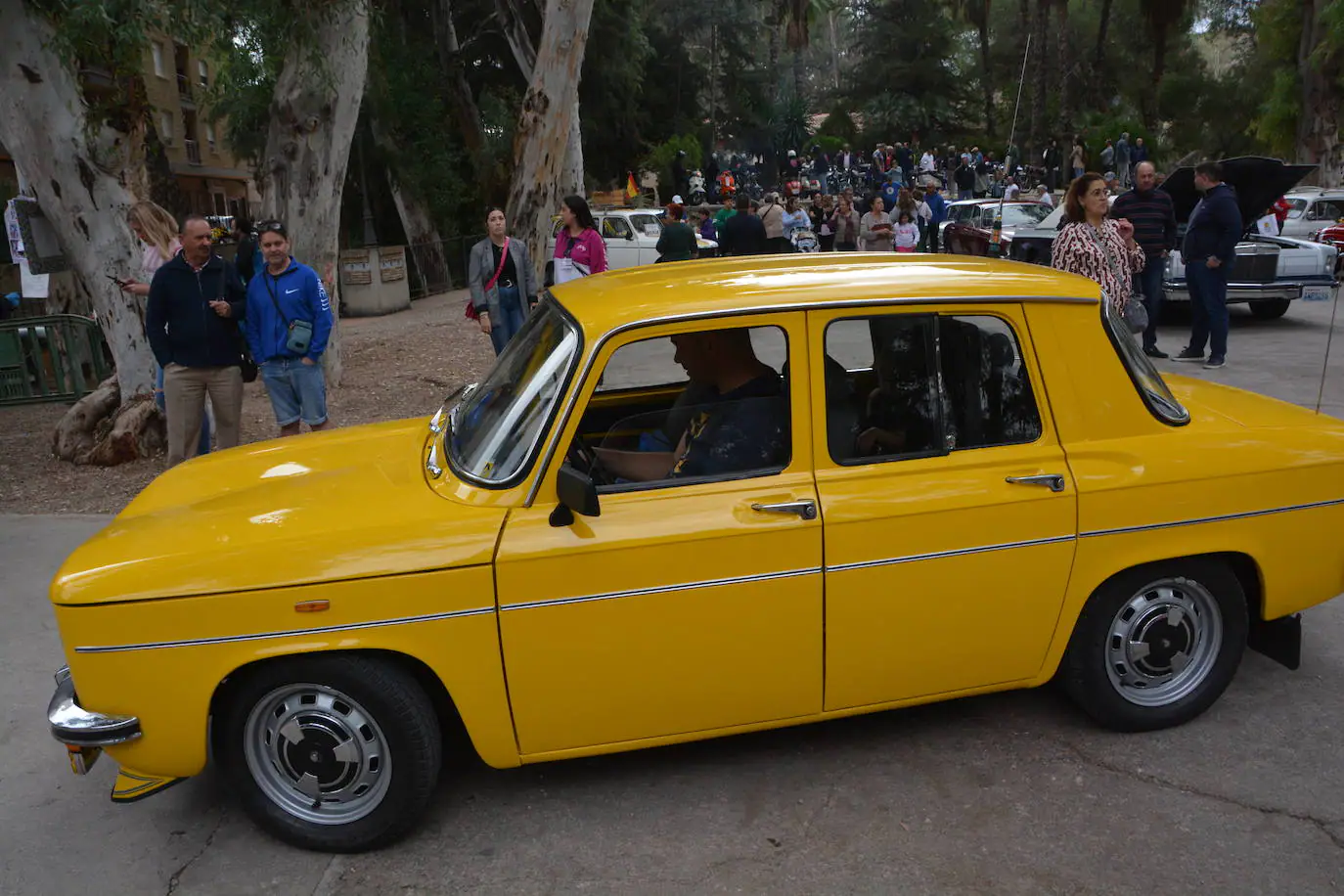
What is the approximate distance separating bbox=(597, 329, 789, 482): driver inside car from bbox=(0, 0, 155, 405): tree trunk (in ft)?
22.6

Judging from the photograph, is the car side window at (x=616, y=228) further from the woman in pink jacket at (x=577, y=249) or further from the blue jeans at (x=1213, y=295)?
the blue jeans at (x=1213, y=295)

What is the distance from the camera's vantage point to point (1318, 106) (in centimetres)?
3406

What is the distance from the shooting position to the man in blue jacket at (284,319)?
22.4 feet

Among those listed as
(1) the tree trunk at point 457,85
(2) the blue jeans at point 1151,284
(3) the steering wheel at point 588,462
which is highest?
(1) the tree trunk at point 457,85

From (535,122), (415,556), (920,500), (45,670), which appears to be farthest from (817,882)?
(535,122)

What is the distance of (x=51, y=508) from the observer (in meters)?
8.08

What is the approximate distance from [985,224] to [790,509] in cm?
1767

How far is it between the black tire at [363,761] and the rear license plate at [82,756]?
38 centimetres

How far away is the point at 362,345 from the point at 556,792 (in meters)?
12.8

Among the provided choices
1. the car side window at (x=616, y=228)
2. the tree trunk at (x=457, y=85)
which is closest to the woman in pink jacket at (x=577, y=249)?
the car side window at (x=616, y=228)

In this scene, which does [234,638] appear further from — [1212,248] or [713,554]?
[1212,248]

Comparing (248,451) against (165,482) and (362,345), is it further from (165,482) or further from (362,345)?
(362,345)

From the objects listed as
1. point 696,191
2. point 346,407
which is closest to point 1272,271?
point 346,407

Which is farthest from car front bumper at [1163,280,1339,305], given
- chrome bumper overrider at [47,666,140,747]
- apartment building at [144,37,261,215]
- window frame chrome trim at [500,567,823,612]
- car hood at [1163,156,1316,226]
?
apartment building at [144,37,261,215]
